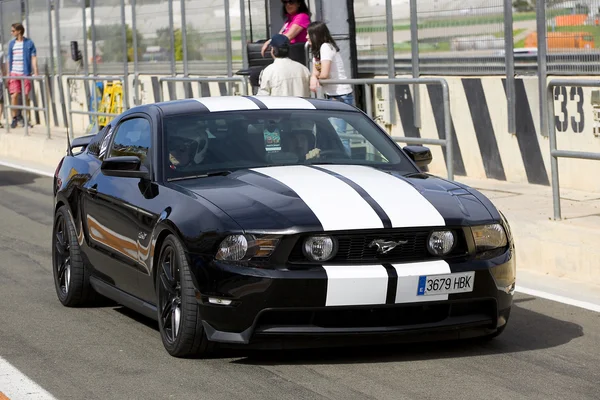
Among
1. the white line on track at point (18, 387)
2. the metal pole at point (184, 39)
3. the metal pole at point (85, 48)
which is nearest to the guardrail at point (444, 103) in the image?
the white line on track at point (18, 387)

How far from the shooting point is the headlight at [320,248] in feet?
21.9

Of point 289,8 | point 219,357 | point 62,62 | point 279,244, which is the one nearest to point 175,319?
point 219,357

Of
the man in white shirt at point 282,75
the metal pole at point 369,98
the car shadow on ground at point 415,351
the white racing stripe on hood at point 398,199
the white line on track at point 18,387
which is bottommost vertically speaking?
the car shadow on ground at point 415,351

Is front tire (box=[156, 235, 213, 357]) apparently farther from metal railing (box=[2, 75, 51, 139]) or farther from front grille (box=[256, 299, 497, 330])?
metal railing (box=[2, 75, 51, 139])

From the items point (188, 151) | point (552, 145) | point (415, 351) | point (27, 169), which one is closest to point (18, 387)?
point (188, 151)

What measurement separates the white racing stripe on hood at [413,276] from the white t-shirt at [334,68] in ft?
24.9

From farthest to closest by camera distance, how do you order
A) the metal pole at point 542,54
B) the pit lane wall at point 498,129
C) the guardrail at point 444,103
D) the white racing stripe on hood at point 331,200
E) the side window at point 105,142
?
the metal pole at point 542,54 < the pit lane wall at point 498,129 < the guardrail at point 444,103 < the side window at point 105,142 < the white racing stripe on hood at point 331,200

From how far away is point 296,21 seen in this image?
1576 centimetres

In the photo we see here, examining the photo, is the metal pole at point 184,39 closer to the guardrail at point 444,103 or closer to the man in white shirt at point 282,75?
the man in white shirt at point 282,75

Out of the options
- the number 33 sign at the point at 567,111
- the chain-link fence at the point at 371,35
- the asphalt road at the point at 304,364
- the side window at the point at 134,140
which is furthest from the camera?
the chain-link fence at the point at 371,35

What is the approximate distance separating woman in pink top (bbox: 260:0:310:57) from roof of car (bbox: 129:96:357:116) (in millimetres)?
7154

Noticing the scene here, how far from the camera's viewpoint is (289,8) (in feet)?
51.6

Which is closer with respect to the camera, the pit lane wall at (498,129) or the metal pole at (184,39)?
the pit lane wall at (498,129)

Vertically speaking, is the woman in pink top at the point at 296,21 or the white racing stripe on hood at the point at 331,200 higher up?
the woman in pink top at the point at 296,21
